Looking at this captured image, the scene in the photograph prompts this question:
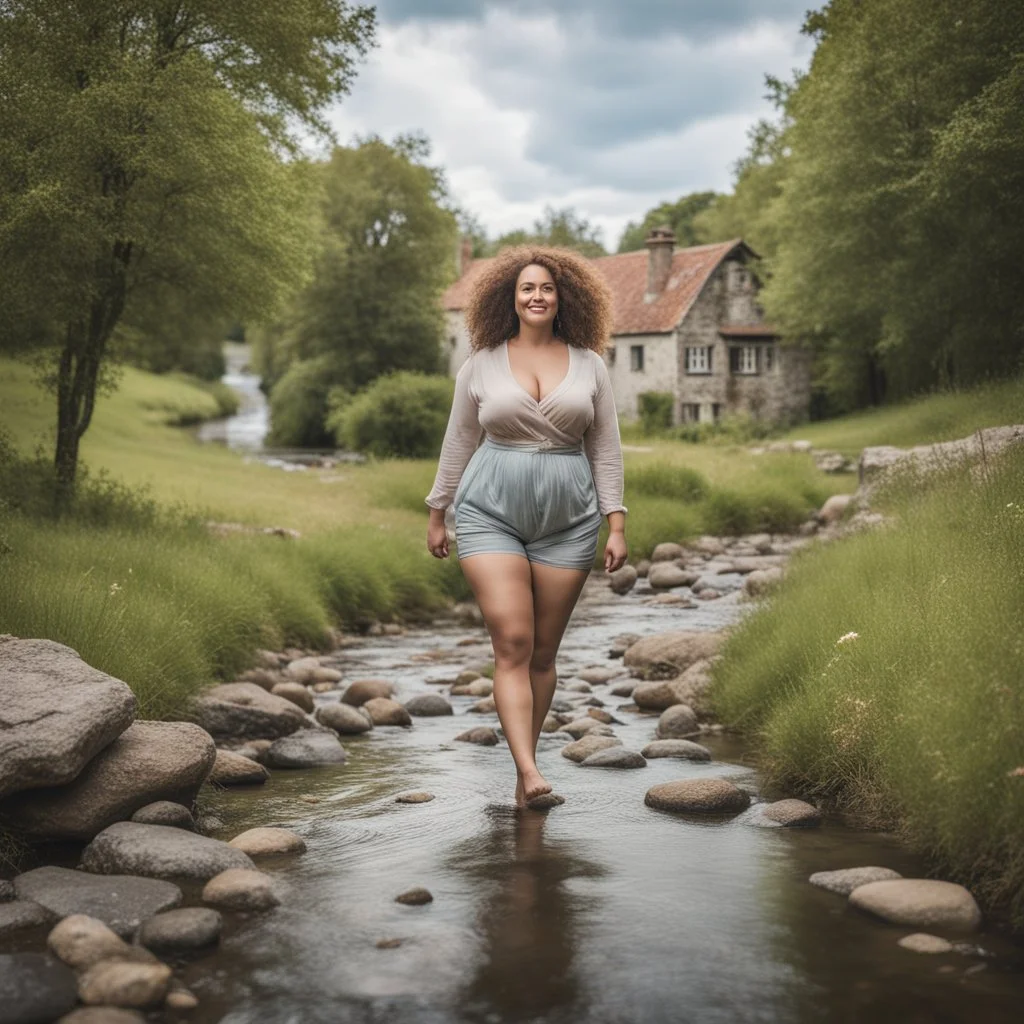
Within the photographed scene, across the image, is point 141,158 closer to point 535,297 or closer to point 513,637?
point 535,297

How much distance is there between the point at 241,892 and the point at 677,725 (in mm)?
4711

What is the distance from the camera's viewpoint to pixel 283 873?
600cm

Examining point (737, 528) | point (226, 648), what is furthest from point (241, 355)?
point (226, 648)

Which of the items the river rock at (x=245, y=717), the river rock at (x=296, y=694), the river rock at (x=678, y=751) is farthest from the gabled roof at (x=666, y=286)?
the river rock at (x=678, y=751)

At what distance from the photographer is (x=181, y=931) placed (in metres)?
4.98

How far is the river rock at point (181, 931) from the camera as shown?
4941 millimetres

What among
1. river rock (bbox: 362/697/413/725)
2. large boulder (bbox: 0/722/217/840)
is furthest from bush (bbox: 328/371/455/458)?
large boulder (bbox: 0/722/217/840)

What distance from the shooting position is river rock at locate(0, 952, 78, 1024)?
14.0 ft

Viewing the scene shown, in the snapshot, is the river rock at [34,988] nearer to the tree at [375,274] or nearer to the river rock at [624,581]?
the river rock at [624,581]

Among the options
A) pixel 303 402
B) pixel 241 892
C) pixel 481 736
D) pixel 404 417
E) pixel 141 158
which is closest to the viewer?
pixel 241 892

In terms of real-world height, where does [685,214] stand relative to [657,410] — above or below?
above

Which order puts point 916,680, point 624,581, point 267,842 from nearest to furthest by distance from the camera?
point 267,842, point 916,680, point 624,581

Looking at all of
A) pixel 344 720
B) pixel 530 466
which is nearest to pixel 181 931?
pixel 530 466

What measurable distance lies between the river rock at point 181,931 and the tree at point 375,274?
48.0m
